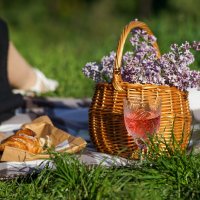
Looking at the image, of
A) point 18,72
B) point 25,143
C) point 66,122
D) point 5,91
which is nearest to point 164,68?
point 25,143

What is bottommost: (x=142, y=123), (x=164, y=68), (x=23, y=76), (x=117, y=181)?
(x=117, y=181)

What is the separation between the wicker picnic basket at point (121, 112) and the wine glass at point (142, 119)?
0.33 ft

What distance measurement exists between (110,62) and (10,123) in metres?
0.99

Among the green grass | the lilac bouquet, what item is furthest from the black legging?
the green grass

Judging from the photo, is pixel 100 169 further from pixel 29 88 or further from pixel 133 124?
pixel 29 88

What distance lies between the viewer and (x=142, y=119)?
2896mm

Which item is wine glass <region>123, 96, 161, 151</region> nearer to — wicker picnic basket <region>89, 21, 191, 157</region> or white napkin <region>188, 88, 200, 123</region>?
wicker picnic basket <region>89, 21, 191, 157</region>

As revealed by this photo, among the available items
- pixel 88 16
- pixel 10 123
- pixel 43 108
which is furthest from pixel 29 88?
pixel 88 16

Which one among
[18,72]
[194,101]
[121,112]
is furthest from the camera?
[18,72]

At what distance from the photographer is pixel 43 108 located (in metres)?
4.69

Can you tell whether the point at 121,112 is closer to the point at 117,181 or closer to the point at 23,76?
the point at 117,181

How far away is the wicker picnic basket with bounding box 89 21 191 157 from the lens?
3082 millimetres

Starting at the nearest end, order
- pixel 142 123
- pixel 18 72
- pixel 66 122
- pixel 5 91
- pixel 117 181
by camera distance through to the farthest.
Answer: pixel 117 181 → pixel 142 123 → pixel 66 122 → pixel 5 91 → pixel 18 72

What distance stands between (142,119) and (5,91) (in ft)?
5.24
